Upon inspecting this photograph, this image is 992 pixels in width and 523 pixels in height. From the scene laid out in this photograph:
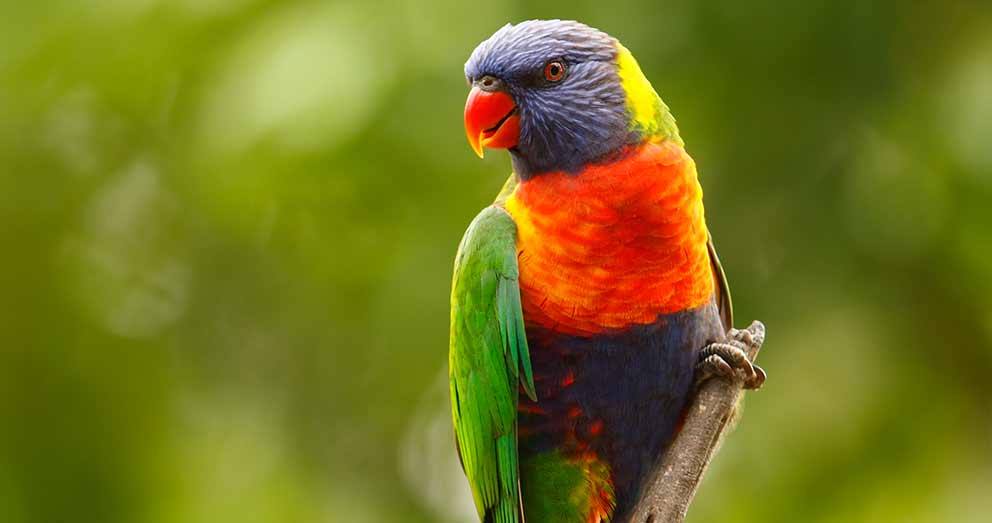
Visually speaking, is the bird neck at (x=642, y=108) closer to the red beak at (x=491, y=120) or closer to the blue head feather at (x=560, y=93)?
the blue head feather at (x=560, y=93)

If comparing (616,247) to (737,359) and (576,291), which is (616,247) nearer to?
(576,291)

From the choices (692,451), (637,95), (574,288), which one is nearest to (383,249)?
(637,95)

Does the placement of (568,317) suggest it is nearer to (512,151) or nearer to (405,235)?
(512,151)

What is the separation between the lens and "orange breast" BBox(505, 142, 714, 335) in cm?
272

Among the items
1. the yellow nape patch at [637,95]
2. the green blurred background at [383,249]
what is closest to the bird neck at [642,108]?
the yellow nape patch at [637,95]

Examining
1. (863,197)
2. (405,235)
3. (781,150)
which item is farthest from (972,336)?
(405,235)

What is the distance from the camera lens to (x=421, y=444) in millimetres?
5652

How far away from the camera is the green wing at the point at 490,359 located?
110 inches

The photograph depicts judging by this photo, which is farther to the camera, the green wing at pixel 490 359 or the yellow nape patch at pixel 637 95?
the yellow nape patch at pixel 637 95

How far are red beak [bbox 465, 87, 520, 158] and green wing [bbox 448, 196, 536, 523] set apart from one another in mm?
197

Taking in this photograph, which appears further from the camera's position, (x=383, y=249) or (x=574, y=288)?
(x=383, y=249)

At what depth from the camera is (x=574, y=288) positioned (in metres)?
2.73

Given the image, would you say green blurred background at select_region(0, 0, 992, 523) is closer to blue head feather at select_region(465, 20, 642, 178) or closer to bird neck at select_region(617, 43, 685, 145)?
blue head feather at select_region(465, 20, 642, 178)

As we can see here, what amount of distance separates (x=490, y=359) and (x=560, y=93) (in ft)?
2.52
